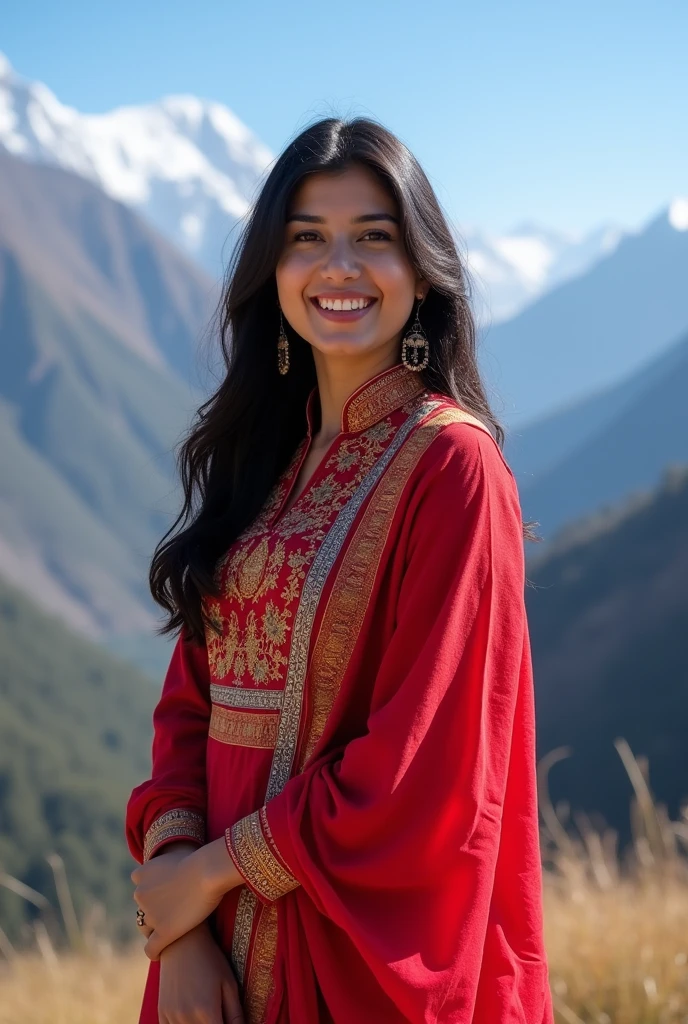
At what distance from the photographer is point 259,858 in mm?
1667

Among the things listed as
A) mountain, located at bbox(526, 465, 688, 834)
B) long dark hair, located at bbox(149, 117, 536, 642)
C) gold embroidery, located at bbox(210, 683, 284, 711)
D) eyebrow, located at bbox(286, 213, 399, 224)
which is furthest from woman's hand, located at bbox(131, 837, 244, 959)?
mountain, located at bbox(526, 465, 688, 834)

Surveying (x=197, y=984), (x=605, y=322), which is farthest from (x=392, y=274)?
(x=605, y=322)

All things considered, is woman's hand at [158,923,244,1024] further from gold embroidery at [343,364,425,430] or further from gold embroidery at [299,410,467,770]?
gold embroidery at [343,364,425,430]

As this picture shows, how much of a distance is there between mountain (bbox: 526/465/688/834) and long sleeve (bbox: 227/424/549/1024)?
95.9ft

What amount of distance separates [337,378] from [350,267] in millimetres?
250

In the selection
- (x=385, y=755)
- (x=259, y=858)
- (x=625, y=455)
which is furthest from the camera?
(x=625, y=455)

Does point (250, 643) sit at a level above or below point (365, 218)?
below

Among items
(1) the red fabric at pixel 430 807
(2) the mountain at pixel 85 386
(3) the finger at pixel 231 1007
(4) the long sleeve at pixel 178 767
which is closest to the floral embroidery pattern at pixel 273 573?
(4) the long sleeve at pixel 178 767

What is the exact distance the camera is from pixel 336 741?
1.74 meters

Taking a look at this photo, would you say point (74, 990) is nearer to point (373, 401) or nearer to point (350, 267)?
point (373, 401)

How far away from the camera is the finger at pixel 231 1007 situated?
174 cm

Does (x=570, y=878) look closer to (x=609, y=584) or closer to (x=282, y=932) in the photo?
(x=282, y=932)

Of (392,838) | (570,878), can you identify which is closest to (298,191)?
(392,838)

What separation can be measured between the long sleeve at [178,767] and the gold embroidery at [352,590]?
267mm
